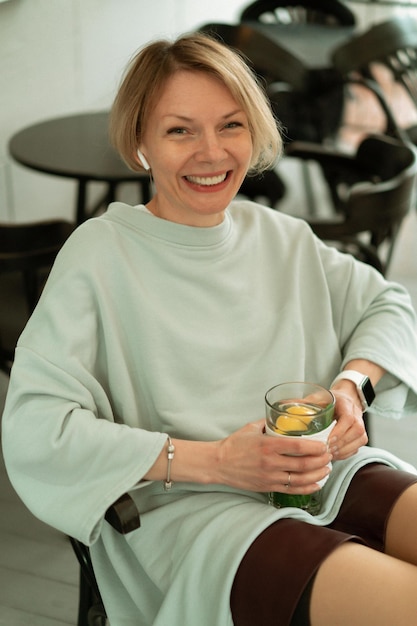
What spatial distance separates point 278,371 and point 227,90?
51cm

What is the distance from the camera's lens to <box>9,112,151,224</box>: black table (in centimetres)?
303

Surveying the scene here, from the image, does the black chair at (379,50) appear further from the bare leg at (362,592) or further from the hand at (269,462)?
the bare leg at (362,592)

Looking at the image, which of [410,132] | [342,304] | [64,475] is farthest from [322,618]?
[410,132]

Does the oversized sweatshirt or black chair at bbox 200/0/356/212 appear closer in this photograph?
the oversized sweatshirt

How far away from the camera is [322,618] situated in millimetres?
1309

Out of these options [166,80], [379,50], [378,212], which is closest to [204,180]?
[166,80]

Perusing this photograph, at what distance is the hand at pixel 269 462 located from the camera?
1422 millimetres

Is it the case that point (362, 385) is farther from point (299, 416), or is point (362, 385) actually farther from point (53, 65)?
point (53, 65)

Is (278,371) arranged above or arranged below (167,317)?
below

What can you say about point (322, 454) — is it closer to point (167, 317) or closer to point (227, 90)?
point (167, 317)

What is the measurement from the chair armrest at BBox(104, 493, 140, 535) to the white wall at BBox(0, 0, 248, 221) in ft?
8.03

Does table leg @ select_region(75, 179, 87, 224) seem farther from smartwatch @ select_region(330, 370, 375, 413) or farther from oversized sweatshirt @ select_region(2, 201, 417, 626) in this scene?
smartwatch @ select_region(330, 370, 375, 413)

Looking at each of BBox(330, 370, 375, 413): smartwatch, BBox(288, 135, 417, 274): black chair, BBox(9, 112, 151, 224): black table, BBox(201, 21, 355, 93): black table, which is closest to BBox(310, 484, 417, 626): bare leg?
BBox(330, 370, 375, 413): smartwatch

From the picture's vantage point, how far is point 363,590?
1.33 metres
